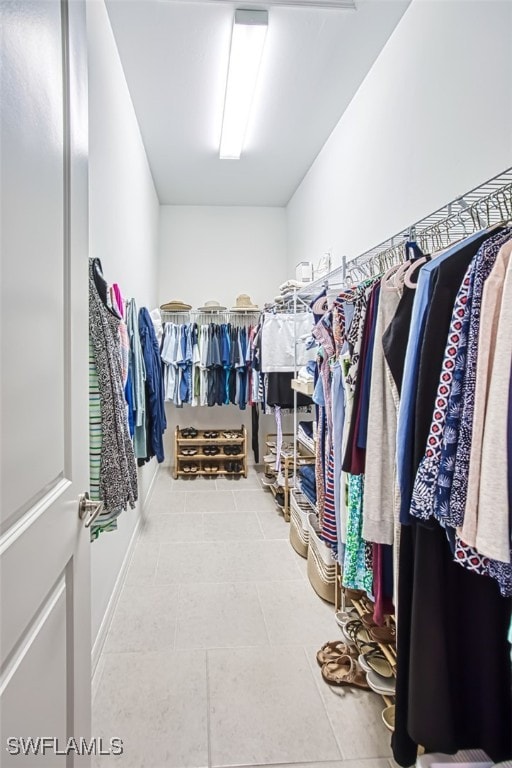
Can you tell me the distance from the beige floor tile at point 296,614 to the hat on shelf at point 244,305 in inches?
124

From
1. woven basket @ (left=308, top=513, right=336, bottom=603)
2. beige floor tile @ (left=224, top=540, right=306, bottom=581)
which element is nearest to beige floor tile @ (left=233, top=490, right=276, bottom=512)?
beige floor tile @ (left=224, top=540, right=306, bottom=581)

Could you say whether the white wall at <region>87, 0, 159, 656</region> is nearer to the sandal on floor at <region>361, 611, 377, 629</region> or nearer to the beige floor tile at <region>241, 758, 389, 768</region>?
the beige floor tile at <region>241, 758, 389, 768</region>

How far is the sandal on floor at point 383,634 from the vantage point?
5.43 feet

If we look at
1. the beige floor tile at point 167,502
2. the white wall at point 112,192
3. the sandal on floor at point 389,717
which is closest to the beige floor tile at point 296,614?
the sandal on floor at point 389,717

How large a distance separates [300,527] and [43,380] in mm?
2373

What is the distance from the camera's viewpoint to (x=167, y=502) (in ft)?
12.6

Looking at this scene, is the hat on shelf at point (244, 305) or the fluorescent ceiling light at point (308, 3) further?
the hat on shelf at point (244, 305)

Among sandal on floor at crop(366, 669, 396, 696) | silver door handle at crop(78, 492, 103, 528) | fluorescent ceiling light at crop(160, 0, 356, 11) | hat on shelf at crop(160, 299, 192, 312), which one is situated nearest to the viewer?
silver door handle at crop(78, 492, 103, 528)

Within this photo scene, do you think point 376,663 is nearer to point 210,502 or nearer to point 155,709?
point 155,709

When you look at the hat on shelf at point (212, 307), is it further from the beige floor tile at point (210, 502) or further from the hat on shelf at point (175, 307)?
the beige floor tile at point (210, 502)

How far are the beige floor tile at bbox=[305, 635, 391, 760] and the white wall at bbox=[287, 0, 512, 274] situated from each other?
6.75 feet

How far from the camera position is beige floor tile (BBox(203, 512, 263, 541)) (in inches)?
123

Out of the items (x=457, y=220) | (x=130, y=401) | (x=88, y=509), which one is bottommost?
(x=88, y=509)

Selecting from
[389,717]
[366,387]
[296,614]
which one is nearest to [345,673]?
[389,717]
